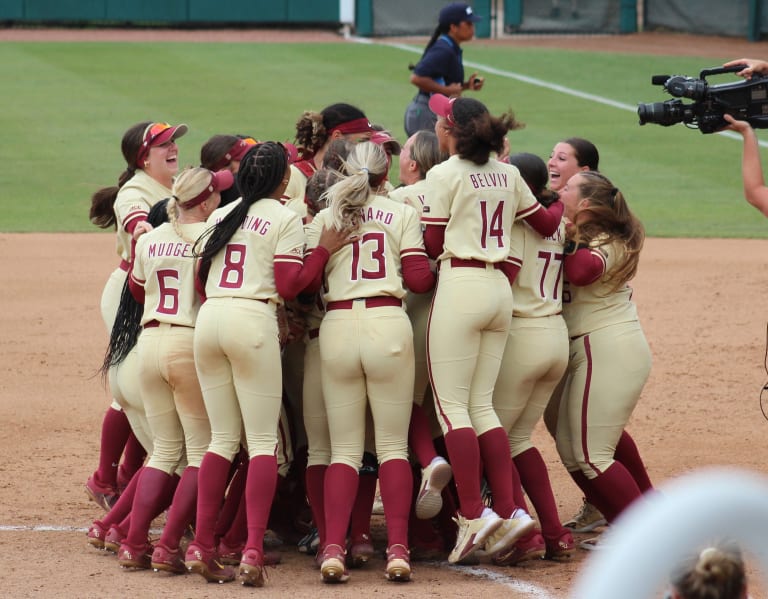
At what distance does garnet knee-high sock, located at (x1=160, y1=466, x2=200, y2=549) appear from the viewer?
5121 mm

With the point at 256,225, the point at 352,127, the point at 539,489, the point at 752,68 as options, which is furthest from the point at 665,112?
the point at 256,225

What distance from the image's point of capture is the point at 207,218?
5348 millimetres

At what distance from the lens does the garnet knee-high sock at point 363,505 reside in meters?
5.40

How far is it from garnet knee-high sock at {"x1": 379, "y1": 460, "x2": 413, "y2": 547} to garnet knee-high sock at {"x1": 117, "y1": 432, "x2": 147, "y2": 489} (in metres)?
1.48

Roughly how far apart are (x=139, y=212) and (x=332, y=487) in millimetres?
1596

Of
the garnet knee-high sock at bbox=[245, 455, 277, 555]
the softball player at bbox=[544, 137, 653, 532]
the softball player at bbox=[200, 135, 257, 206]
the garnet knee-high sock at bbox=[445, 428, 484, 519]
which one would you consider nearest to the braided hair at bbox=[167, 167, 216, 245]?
the softball player at bbox=[200, 135, 257, 206]

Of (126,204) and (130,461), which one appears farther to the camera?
(130,461)

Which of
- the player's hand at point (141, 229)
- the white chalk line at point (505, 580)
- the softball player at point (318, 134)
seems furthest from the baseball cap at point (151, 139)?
the white chalk line at point (505, 580)

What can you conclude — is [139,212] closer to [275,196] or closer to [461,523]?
[275,196]

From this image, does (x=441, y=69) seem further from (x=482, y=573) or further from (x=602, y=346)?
(x=482, y=573)

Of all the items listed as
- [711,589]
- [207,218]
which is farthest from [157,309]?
[711,589]

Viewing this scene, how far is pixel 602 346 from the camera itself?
551 centimetres

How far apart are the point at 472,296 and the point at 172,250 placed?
48.1 inches

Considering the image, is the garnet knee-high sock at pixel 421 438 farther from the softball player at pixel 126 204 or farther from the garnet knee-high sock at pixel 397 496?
the softball player at pixel 126 204
